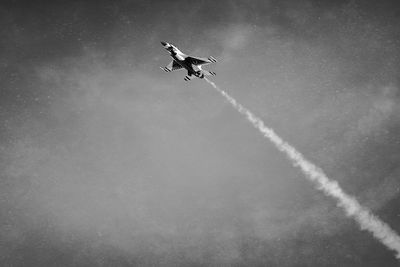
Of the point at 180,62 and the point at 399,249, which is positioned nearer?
the point at 180,62

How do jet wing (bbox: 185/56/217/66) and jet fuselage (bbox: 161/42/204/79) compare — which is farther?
jet fuselage (bbox: 161/42/204/79)

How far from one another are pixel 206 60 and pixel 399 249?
181ft

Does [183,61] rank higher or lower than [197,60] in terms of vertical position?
lower

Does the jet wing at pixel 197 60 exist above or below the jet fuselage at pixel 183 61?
above

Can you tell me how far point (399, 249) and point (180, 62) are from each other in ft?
189

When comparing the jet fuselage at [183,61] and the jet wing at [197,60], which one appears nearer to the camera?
the jet wing at [197,60]

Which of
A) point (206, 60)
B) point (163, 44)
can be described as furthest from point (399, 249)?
point (163, 44)

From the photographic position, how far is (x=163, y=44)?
244ft

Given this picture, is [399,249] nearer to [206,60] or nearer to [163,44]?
[206,60]

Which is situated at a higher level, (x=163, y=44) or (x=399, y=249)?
(x=399, y=249)

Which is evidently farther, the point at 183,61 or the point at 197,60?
the point at 183,61

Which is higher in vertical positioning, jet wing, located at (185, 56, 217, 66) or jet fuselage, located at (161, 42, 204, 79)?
jet wing, located at (185, 56, 217, 66)

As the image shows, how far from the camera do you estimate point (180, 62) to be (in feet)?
251

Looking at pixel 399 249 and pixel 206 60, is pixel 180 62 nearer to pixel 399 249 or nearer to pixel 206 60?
pixel 206 60
